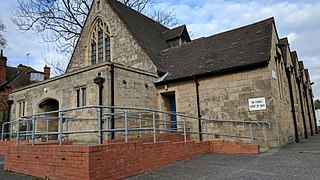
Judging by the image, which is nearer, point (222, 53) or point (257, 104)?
point (257, 104)

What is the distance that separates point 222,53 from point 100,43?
8.46 metres

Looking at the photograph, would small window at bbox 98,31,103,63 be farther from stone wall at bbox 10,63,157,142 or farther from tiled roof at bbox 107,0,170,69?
stone wall at bbox 10,63,157,142

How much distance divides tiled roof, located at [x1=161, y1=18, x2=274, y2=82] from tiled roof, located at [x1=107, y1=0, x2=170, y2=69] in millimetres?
793

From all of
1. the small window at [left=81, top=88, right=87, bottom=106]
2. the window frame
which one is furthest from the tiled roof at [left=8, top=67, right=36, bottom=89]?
the small window at [left=81, top=88, right=87, bottom=106]

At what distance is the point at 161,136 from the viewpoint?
9.29 metres

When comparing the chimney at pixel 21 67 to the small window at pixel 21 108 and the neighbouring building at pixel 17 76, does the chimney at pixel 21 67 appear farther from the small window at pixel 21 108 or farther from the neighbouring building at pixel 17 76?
the small window at pixel 21 108

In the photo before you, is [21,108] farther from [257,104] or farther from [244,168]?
[244,168]

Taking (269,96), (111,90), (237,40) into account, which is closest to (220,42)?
(237,40)

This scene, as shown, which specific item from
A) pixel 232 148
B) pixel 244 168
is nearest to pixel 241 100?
pixel 232 148

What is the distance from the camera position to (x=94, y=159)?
512 cm

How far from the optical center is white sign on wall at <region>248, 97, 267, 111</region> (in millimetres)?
10289

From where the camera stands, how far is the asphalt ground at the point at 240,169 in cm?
560

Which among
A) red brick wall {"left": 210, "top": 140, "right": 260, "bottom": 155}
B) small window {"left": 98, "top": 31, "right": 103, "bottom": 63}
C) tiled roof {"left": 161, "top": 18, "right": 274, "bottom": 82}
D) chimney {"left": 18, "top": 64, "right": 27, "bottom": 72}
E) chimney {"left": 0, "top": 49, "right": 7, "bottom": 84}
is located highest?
chimney {"left": 18, "top": 64, "right": 27, "bottom": 72}

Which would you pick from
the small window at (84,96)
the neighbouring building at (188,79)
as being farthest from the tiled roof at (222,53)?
the small window at (84,96)
